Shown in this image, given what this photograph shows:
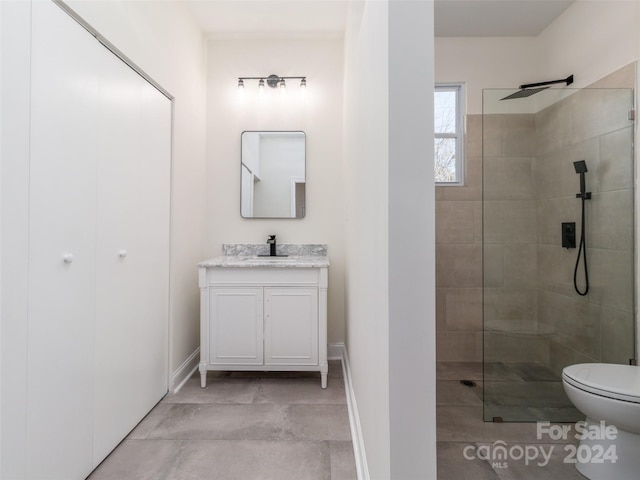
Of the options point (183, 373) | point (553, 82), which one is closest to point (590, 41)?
point (553, 82)

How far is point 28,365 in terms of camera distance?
1099 mm

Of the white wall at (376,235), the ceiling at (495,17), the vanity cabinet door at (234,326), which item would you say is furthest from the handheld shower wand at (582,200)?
the vanity cabinet door at (234,326)

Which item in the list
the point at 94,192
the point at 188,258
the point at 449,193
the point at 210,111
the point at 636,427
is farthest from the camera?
the point at 210,111

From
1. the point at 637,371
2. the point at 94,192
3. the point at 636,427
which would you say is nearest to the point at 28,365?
the point at 94,192

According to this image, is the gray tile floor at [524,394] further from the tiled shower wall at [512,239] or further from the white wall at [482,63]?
the white wall at [482,63]

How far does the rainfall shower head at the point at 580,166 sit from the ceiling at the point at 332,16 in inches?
43.9

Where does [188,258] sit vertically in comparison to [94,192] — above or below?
below

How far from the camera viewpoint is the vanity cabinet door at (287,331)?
2.25 metres

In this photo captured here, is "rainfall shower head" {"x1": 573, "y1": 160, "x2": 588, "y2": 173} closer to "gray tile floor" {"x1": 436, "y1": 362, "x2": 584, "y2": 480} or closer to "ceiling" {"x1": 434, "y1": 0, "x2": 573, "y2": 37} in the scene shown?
"ceiling" {"x1": 434, "y1": 0, "x2": 573, "y2": 37}

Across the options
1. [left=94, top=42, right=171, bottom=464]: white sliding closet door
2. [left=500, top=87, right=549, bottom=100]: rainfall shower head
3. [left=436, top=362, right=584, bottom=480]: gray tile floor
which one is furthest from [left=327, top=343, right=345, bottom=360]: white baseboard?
[left=500, top=87, right=549, bottom=100]: rainfall shower head

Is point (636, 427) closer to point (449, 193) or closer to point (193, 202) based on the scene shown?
point (449, 193)

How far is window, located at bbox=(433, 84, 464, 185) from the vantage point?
8.53 feet

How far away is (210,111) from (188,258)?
127 cm

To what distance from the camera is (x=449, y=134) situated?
2625 mm
